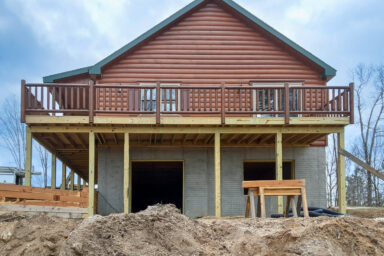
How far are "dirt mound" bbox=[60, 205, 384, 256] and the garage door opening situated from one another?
8817 mm

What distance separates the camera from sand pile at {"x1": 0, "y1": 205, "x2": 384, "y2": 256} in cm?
761

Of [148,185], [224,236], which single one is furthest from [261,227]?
[148,185]

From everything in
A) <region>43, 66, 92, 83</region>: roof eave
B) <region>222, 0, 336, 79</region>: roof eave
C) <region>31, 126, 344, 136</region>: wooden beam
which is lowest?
<region>31, 126, 344, 136</region>: wooden beam

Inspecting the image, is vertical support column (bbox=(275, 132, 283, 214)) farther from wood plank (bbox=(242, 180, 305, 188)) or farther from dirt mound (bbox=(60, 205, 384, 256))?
dirt mound (bbox=(60, 205, 384, 256))

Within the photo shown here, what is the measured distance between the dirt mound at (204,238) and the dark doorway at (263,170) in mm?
7199

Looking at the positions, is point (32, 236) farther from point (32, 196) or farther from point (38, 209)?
point (32, 196)

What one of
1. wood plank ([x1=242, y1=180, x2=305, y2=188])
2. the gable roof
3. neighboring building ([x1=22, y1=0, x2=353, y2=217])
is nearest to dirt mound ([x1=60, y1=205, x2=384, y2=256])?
wood plank ([x1=242, y1=180, x2=305, y2=188])

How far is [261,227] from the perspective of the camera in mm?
9133

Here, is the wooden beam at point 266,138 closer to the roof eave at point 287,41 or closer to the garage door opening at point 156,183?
the roof eave at point 287,41

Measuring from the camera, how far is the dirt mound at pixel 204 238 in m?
7.58

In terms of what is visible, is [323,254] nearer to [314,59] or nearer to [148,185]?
[314,59]

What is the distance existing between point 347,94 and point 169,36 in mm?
6100

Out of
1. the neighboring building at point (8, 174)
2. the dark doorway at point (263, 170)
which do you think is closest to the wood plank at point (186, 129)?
the dark doorway at point (263, 170)

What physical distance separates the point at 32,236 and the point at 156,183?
14953 mm
